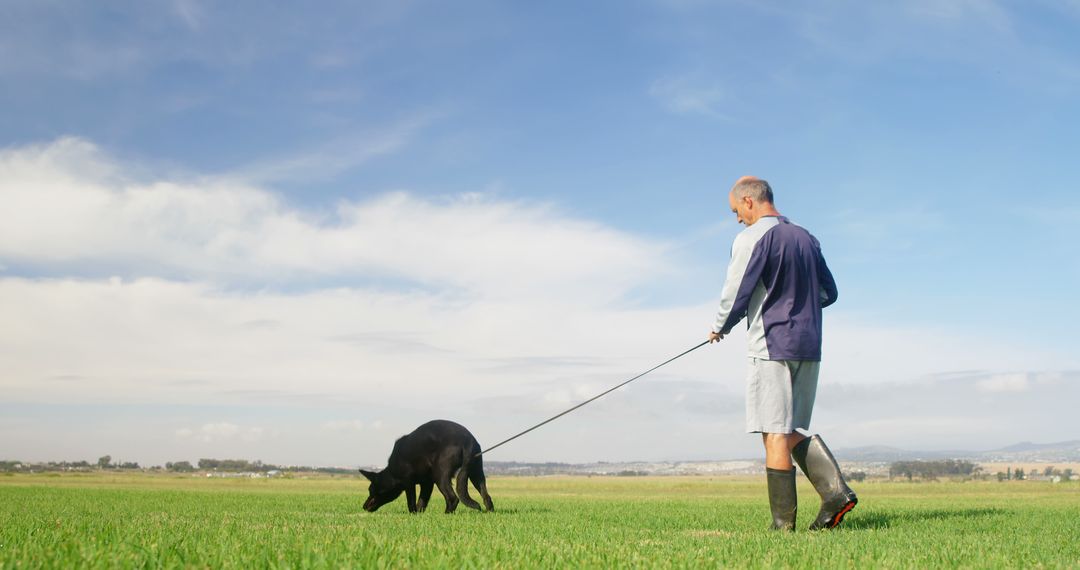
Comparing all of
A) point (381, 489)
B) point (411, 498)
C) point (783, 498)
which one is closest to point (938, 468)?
point (411, 498)

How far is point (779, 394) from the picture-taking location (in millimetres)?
6539

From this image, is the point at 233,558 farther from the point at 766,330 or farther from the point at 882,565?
the point at 766,330

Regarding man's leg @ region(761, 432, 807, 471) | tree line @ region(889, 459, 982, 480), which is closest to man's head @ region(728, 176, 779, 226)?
man's leg @ region(761, 432, 807, 471)

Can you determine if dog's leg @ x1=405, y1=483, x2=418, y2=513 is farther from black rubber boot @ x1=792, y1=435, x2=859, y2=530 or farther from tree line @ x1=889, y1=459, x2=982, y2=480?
tree line @ x1=889, y1=459, x2=982, y2=480

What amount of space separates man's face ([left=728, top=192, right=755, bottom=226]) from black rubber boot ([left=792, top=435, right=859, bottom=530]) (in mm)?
1888

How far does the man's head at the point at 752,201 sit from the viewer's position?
7105 mm

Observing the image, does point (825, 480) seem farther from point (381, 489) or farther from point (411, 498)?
point (381, 489)

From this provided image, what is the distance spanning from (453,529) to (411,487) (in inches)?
182

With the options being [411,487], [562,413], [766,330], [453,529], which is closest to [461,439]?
[411,487]

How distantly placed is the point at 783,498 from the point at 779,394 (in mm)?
827

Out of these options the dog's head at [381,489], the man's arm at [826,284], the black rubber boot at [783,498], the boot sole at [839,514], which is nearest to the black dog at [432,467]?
the dog's head at [381,489]

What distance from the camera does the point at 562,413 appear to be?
340 inches

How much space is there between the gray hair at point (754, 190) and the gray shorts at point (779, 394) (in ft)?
4.61

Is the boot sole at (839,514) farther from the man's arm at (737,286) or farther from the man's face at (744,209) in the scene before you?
the man's face at (744,209)
